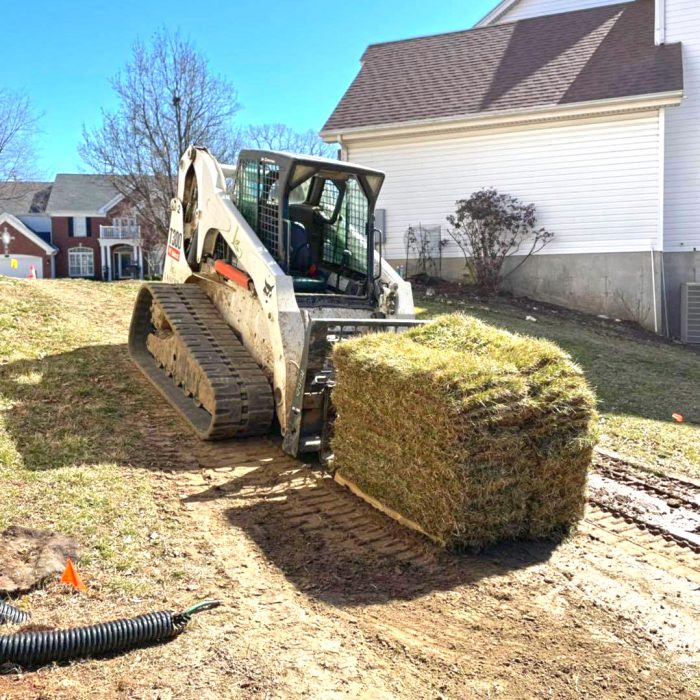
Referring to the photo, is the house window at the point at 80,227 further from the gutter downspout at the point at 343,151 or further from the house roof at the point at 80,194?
the gutter downspout at the point at 343,151

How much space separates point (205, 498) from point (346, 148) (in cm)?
1585

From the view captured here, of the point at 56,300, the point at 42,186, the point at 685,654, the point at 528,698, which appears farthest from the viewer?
the point at 42,186

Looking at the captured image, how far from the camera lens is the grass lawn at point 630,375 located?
787cm

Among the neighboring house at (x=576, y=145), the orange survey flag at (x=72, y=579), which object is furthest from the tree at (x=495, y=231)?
the orange survey flag at (x=72, y=579)

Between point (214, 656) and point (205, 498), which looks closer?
point (214, 656)

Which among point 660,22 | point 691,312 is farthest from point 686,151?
point 691,312

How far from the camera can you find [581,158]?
1733cm

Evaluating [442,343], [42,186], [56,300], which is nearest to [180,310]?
[442,343]

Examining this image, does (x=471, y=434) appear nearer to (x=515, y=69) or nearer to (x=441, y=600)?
(x=441, y=600)

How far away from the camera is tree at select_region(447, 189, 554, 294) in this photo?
17.6m

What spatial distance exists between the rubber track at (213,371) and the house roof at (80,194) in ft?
136

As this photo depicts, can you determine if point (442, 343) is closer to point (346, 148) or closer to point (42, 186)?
point (346, 148)

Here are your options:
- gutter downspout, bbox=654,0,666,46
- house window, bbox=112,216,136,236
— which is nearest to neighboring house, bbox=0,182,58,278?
house window, bbox=112,216,136,236

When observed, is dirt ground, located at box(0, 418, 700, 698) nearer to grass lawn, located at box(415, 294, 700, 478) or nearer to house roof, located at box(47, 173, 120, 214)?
grass lawn, located at box(415, 294, 700, 478)
